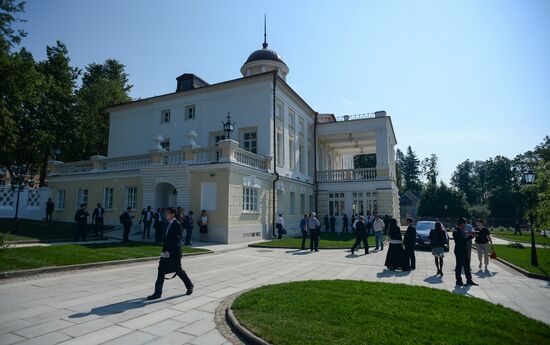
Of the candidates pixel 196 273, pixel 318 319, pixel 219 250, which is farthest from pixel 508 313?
pixel 219 250

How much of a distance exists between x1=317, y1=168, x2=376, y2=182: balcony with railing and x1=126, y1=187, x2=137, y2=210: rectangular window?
1667 cm

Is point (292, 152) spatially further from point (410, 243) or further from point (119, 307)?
point (119, 307)

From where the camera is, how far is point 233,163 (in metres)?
18.2

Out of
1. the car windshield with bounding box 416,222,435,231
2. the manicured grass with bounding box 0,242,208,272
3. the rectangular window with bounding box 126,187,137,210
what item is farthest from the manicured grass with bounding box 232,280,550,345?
the rectangular window with bounding box 126,187,137,210

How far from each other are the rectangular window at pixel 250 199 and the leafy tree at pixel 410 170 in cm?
9015

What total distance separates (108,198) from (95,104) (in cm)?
1708

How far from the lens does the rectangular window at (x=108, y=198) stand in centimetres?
2314

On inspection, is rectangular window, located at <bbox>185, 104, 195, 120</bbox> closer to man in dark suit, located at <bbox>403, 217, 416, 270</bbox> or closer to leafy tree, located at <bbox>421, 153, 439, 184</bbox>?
man in dark suit, located at <bbox>403, 217, 416, 270</bbox>

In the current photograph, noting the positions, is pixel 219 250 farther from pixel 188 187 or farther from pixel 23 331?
pixel 23 331

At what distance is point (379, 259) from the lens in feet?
45.0

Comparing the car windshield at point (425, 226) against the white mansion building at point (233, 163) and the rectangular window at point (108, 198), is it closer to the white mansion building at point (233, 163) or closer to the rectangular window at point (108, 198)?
the white mansion building at point (233, 163)

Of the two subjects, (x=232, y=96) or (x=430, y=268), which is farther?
(x=232, y=96)

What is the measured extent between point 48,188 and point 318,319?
27.7 meters

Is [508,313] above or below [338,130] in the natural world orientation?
below
